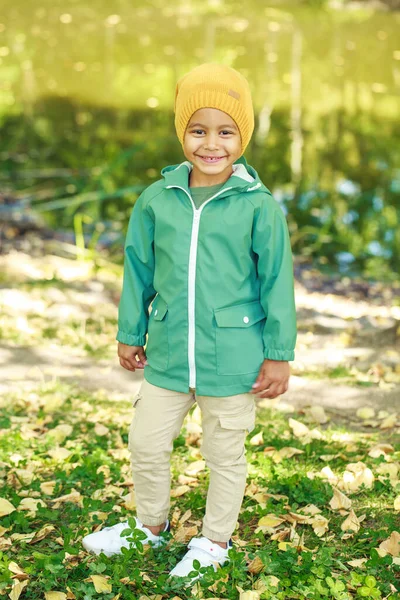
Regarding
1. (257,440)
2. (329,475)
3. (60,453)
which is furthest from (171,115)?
(329,475)

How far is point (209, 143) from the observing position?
2.57 metres

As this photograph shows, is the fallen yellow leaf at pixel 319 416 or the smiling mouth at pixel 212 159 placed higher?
the smiling mouth at pixel 212 159

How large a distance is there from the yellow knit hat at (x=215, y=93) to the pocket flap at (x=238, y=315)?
55cm

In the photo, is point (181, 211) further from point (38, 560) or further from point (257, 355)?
point (38, 560)

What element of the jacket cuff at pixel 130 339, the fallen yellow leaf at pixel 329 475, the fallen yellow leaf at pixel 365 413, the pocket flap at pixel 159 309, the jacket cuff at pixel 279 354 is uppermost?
the pocket flap at pixel 159 309

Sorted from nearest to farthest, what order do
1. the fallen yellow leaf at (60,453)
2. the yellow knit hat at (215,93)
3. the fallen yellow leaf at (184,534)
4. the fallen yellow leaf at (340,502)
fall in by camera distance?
the yellow knit hat at (215,93) → the fallen yellow leaf at (184,534) → the fallen yellow leaf at (340,502) → the fallen yellow leaf at (60,453)

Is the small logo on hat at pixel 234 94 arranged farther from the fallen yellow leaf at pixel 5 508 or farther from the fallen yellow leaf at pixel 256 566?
the fallen yellow leaf at pixel 5 508

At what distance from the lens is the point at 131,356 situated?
9.20 ft

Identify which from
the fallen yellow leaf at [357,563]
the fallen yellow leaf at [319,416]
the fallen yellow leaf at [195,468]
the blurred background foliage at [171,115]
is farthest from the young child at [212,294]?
the blurred background foliage at [171,115]

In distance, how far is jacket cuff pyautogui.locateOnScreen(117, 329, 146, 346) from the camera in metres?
2.77

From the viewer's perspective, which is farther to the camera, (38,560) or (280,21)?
(280,21)

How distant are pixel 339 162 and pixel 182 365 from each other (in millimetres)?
7052

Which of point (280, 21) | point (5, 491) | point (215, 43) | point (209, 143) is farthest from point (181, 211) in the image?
point (280, 21)

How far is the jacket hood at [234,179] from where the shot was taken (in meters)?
2.57
